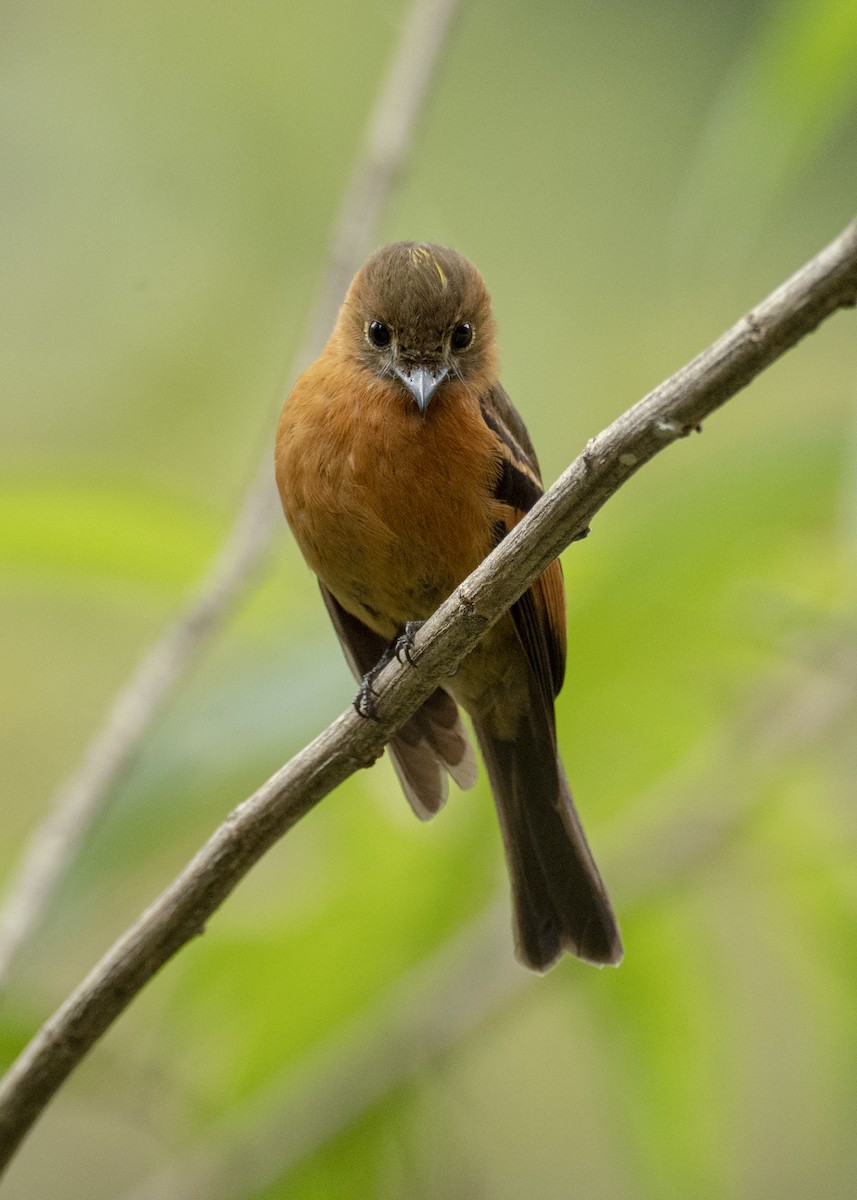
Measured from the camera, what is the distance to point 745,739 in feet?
11.6

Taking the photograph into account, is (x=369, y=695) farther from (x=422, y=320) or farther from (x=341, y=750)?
(x=422, y=320)

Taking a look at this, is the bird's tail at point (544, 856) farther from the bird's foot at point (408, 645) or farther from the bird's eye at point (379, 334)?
the bird's eye at point (379, 334)

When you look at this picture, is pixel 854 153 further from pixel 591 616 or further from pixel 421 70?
pixel 591 616

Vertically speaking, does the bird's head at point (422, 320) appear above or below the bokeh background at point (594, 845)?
above

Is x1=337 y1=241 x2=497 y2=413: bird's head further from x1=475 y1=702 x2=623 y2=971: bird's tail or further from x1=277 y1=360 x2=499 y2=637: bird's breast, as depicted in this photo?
x1=475 y1=702 x2=623 y2=971: bird's tail

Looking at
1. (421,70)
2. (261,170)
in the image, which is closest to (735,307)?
(261,170)

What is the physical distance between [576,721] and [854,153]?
17.4ft

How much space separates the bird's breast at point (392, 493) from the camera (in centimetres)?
349

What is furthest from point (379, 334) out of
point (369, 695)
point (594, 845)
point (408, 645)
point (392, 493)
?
point (594, 845)

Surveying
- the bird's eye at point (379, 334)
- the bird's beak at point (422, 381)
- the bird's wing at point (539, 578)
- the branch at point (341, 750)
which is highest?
the bird's eye at point (379, 334)

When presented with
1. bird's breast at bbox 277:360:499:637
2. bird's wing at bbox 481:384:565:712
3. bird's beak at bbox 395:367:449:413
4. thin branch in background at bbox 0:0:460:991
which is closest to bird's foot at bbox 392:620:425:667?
bird's breast at bbox 277:360:499:637

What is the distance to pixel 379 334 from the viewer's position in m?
3.86

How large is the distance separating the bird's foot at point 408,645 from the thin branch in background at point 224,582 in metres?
0.38

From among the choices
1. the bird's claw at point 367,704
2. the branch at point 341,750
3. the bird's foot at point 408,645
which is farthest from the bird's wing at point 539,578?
the branch at point 341,750
